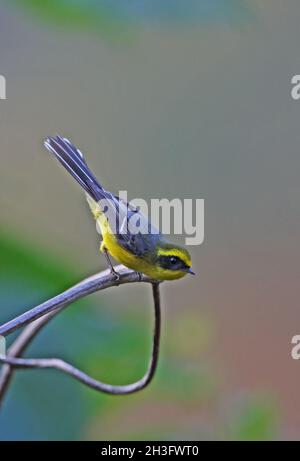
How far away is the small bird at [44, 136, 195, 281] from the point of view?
99 centimetres

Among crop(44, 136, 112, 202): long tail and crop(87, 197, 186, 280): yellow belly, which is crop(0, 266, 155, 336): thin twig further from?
crop(44, 136, 112, 202): long tail

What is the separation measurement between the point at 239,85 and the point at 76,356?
0.77m

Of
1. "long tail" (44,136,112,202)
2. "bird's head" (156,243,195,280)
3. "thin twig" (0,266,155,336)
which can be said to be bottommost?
"thin twig" (0,266,155,336)

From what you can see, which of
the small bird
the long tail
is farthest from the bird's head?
the long tail

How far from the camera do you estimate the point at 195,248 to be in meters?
1.44

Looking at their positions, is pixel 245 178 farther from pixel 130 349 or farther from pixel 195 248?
pixel 130 349

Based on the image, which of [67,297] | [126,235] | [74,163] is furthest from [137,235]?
[67,297]

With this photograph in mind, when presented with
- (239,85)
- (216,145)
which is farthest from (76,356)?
(239,85)

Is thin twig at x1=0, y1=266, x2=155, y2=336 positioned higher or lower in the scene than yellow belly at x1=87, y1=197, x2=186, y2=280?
lower

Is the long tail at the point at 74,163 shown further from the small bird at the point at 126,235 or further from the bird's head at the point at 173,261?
the bird's head at the point at 173,261

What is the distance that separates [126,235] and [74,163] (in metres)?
0.14

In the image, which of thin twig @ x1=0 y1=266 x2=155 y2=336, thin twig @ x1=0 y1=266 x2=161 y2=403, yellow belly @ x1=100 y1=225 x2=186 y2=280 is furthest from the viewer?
yellow belly @ x1=100 y1=225 x2=186 y2=280

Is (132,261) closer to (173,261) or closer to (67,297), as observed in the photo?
(173,261)

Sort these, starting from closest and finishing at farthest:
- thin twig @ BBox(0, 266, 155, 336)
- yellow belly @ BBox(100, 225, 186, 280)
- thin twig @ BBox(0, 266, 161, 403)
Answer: thin twig @ BBox(0, 266, 155, 336) < thin twig @ BBox(0, 266, 161, 403) < yellow belly @ BBox(100, 225, 186, 280)
